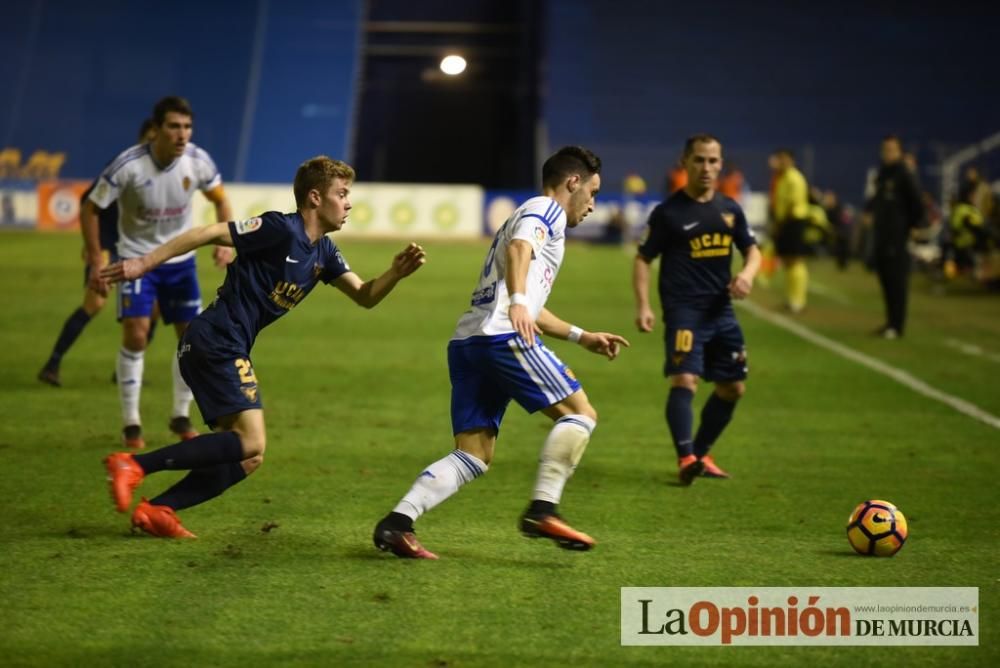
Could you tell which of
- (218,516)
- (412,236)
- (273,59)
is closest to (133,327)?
(218,516)

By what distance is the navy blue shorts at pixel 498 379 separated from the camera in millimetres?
6020

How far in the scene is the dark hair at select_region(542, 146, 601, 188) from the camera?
6.21 meters

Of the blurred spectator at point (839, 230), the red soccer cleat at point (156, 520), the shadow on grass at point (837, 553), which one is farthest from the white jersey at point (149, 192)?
the blurred spectator at point (839, 230)

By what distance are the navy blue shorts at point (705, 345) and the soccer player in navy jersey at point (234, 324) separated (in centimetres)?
250

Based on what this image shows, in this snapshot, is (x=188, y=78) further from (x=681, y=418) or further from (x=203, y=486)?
(x=203, y=486)

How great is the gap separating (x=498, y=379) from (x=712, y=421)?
2.82 metres

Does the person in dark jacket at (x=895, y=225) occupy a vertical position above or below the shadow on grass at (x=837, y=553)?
above

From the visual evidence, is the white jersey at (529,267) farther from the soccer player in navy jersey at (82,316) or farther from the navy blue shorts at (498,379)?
the soccer player in navy jersey at (82,316)

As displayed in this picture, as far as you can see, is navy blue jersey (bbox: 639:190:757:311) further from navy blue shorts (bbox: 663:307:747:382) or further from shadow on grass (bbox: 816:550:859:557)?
shadow on grass (bbox: 816:550:859:557)

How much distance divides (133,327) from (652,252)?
140 inches

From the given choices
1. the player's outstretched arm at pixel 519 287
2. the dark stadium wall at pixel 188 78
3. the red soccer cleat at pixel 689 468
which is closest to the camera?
the player's outstretched arm at pixel 519 287

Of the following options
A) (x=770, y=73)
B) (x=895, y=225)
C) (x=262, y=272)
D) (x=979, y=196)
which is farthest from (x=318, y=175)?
(x=770, y=73)

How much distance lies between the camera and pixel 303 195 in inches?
249

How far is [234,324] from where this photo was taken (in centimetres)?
632
